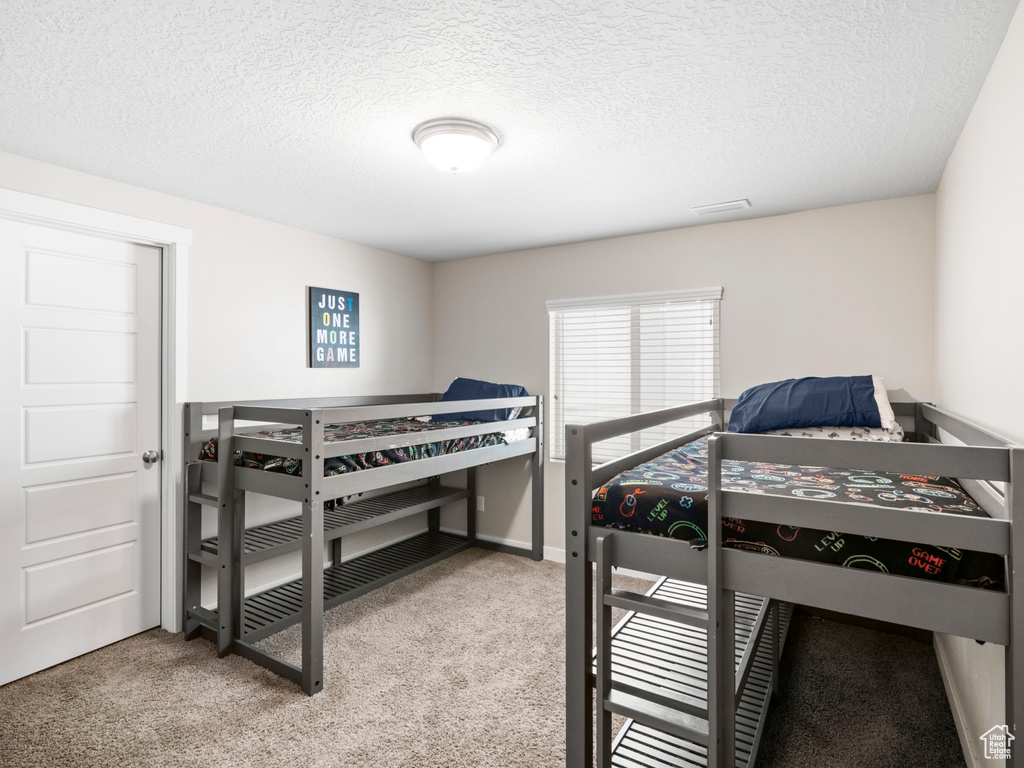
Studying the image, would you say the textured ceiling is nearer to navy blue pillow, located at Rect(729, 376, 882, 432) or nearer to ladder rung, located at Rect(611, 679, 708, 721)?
navy blue pillow, located at Rect(729, 376, 882, 432)

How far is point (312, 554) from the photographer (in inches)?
87.1

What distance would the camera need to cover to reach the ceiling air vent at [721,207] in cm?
283

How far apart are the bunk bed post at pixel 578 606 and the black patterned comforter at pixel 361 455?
122 centimetres

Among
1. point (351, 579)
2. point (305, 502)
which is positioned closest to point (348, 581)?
point (351, 579)

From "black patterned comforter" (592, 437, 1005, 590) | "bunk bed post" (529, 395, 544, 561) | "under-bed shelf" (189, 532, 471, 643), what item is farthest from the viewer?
"bunk bed post" (529, 395, 544, 561)

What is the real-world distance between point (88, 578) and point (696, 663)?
8.82 ft

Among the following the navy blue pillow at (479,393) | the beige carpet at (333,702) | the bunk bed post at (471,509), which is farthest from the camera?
the bunk bed post at (471,509)

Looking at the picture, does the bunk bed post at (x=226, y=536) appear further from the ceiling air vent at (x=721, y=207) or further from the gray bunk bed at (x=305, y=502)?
the ceiling air vent at (x=721, y=207)

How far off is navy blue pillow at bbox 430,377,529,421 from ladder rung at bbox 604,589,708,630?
7.07 ft

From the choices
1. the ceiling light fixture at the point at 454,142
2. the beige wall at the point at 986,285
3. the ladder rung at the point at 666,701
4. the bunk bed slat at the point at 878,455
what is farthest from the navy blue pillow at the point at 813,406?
the ceiling light fixture at the point at 454,142

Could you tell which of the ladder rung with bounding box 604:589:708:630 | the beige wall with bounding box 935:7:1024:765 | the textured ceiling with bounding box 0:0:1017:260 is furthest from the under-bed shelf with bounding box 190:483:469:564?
the beige wall with bounding box 935:7:1024:765

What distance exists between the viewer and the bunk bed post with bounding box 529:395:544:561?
3.80 metres

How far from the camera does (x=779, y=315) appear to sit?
307 cm

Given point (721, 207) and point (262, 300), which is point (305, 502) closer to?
point (262, 300)
